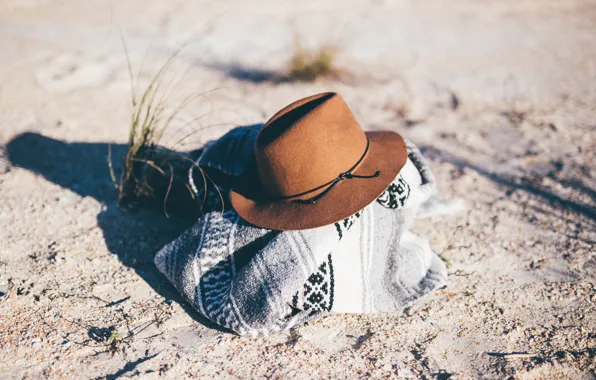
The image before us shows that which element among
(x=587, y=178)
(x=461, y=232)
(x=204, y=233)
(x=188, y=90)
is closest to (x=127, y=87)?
(x=188, y=90)

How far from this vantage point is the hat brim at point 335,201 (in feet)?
7.47

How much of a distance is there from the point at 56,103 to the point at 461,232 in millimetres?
3350

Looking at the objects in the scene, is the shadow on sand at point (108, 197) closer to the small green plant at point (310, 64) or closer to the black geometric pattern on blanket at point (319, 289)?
the black geometric pattern on blanket at point (319, 289)

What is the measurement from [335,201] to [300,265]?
1.10ft

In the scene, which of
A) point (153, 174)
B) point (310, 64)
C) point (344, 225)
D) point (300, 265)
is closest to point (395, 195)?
point (344, 225)

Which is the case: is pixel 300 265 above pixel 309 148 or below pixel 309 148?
below

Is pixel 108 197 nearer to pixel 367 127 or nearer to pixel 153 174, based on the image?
pixel 153 174

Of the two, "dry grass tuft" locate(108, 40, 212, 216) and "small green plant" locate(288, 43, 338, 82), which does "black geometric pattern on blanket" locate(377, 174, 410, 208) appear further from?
"small green plant" locate(288, 43, 338, 82)

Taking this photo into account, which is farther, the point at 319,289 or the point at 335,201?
the point at 319,289

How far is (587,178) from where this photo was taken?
3.63 m

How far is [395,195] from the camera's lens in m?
2.46

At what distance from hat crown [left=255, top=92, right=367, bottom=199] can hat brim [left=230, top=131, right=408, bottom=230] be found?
7cm

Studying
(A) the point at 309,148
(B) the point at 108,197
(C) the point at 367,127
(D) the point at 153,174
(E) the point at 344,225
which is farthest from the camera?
(C) the point at 367,127

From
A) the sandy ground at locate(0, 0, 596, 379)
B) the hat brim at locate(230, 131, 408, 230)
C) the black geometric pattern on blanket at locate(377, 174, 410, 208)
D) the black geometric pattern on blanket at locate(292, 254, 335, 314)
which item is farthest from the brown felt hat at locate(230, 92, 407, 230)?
the sandy ground at locate(0, 0, 596, 379)
